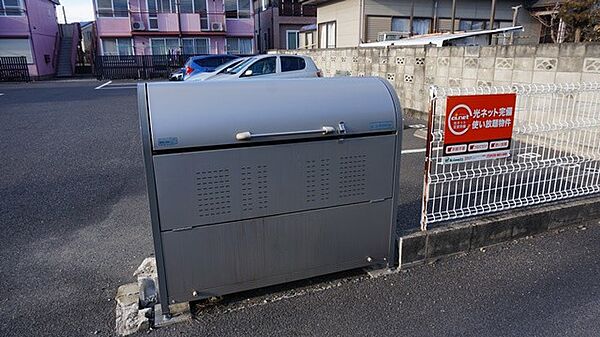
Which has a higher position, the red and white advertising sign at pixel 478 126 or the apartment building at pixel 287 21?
the apartment building at pixel 287 21

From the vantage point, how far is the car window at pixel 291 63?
37.0ft

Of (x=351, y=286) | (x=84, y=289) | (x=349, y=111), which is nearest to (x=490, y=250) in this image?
(x=351, y=286)

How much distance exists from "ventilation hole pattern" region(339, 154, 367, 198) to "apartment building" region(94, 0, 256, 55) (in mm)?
24570

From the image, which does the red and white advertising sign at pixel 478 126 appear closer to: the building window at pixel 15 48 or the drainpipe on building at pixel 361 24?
the drainpipe on building at pixel 361 24

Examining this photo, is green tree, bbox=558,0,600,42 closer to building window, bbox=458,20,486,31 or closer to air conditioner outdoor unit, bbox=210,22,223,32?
building window, bbox=458,20,486,31

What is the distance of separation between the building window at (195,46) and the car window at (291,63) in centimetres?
1627

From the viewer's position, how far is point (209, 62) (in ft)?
55.7

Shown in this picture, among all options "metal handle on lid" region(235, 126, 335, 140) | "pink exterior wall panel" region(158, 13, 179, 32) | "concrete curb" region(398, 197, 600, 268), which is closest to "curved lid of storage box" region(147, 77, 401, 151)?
"metal handle on lid" region(235, 126, 335, 140)

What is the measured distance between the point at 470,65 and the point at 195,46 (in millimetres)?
21541

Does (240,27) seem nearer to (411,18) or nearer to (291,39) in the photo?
(291,39)

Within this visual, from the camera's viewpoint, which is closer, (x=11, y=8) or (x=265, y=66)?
(x=265, y=66)

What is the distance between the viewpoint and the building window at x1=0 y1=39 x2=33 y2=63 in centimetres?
2259

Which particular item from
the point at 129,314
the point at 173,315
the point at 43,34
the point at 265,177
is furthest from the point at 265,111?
the point at 43,34

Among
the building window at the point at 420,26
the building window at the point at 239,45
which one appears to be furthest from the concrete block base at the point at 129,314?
the building window at the point at 239,45
